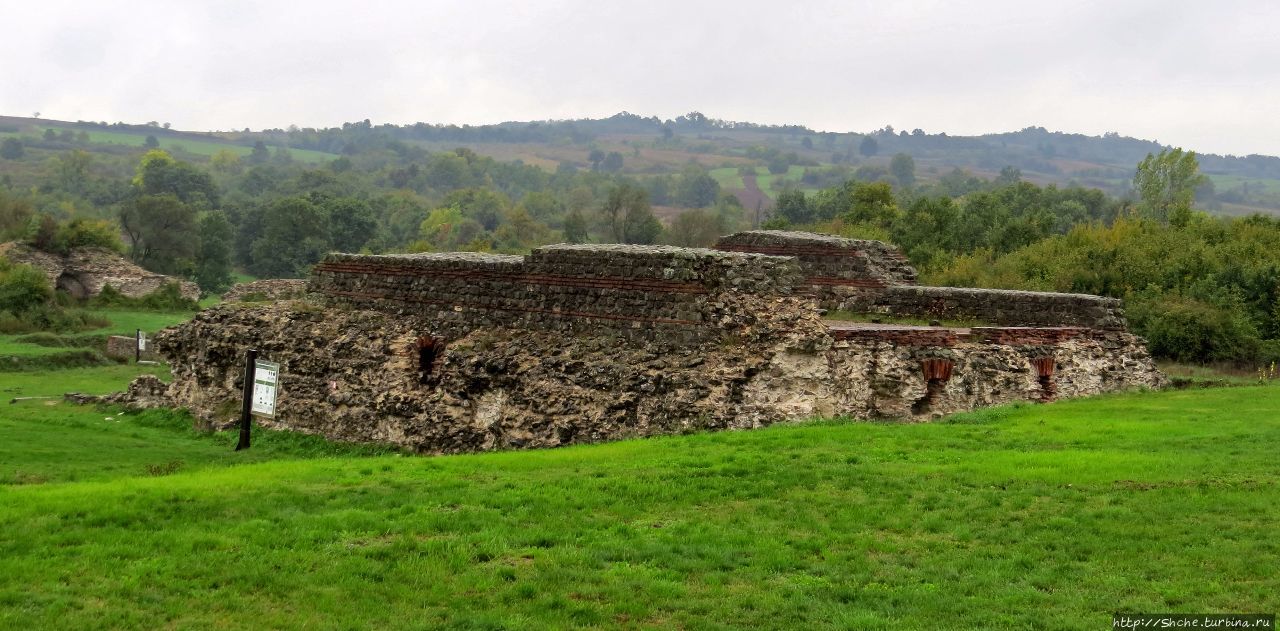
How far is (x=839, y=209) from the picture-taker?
232 feet

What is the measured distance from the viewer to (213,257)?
74812 millimetres

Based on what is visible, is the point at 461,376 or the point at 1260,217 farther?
the point at 1260,217

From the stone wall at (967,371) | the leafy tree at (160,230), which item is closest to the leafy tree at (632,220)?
the leafy tree at (160,230)

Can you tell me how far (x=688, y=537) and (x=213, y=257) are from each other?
71.0m

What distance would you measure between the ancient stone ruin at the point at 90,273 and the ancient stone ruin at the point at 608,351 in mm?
34327

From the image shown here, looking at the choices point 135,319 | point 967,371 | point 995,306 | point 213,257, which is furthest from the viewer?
point 213,257

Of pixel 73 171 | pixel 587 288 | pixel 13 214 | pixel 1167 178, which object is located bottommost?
pixel 73 171

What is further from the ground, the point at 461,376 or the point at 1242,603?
the point at 1242,603

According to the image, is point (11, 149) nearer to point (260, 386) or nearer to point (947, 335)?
point (260, 386)

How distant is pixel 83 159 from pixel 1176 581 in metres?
158

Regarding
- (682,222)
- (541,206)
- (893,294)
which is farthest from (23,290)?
(541,206)

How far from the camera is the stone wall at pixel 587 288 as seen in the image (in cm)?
1580

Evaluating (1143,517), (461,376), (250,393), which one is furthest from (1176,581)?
(250,393)

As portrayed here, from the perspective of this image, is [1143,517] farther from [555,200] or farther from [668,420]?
[555,200]
